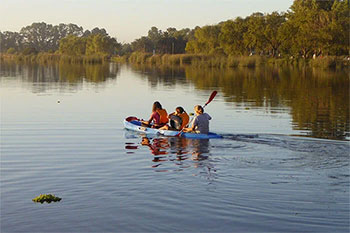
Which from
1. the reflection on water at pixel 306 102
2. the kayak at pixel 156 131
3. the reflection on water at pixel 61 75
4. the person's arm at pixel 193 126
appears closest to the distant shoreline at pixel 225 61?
the reflection on water at pixel 61 75

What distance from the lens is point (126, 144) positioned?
56.5ft

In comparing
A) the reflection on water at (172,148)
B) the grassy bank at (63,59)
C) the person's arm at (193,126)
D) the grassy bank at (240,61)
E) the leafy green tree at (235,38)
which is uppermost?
the leafy green tree at (235,38)

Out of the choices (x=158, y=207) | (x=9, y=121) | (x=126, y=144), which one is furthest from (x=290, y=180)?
(x=9, y=121)

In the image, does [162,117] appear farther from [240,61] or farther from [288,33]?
[288,33]

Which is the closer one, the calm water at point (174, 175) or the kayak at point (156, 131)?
the calm water at point (174, 175)

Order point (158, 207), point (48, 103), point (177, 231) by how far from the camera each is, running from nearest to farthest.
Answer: point (177, 231) → point (158, 207) → point (48, 103)

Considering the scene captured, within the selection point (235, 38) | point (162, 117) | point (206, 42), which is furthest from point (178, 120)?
point (206, 42)

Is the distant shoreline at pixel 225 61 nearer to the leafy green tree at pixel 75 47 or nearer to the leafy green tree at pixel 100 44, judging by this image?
the leafy green tree at pixel 100 44

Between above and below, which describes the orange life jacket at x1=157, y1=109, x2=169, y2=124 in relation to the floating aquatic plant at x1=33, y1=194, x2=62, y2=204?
above

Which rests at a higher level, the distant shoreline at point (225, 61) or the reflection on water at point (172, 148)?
the distant shoreline at point (225, 61)

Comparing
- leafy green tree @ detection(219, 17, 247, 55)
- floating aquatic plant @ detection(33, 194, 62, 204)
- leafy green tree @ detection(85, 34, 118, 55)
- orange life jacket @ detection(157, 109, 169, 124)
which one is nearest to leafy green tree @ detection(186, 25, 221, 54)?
leafy green tree @ detection(219, 17, 247, 55)

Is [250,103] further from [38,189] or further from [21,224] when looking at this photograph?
[21,224]

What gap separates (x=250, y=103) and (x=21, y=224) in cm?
2181

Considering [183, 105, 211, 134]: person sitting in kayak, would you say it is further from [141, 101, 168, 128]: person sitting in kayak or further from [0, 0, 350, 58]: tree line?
[0, 0, 350, 58]: tree line
